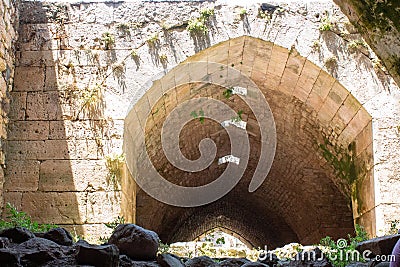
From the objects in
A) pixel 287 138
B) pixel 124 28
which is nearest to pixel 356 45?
pixel 287 138

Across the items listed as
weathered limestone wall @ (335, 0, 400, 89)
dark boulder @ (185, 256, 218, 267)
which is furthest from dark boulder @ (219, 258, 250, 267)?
weathered limestone wall @ (335, 0, 400, 89)

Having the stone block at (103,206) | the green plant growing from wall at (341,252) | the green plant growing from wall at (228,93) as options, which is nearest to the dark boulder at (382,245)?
the green plant growing from wall at (341,252)

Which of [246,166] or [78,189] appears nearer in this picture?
[78,189]

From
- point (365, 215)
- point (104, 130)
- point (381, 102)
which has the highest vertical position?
point (381, 102)

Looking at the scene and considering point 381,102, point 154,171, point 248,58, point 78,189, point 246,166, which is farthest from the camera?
point 246,166

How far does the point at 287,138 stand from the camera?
8492 millimetres

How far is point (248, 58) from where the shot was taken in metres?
7.06

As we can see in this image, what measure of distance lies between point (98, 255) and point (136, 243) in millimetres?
502

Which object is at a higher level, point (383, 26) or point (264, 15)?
point (264, 15)

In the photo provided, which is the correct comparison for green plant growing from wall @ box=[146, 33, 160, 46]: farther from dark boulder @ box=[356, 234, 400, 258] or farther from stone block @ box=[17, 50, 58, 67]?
dark boulder @ box=[356, 234, 400, 258]

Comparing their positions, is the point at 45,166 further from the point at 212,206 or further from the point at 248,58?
the point at 212,206

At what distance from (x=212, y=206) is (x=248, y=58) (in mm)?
5210

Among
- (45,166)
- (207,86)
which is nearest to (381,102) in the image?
(207,86)

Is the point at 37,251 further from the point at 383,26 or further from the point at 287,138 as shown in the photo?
the point at 287,138
